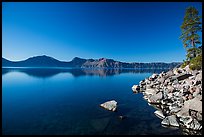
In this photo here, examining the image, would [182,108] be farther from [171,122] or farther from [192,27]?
[192,27]

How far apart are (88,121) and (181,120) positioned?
889 centimetres

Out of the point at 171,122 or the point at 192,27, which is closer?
the point at 171,122

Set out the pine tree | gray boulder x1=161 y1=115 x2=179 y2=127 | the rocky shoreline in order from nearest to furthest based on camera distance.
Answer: the rocky shoreline < gray boulder x1=161 y1=115 x2=179 y2=127 < the pine tree

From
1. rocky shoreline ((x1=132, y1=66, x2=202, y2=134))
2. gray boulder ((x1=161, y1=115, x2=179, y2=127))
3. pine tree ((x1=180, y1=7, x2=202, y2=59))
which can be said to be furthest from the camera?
pine tree ((x1=180, y1=7, x2=202, y2=59))

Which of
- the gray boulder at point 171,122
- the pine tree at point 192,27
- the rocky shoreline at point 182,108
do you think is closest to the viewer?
the rocky shoreline at point 182,108

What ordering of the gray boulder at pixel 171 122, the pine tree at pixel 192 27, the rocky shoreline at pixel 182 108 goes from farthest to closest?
the pine tree at pixel 192 27 < the gray boulder at pixel 171 122 < the rocky shoreline at pixel 182 108

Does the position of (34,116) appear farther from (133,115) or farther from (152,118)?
(152,118)

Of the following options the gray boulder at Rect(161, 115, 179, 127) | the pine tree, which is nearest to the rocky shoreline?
the gray boulder at Rect(161, 115, 179, 127)

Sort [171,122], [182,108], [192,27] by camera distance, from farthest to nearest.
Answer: [192,27] < [182,108] < [171,122]

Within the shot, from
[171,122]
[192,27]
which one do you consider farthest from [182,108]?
[192,27]

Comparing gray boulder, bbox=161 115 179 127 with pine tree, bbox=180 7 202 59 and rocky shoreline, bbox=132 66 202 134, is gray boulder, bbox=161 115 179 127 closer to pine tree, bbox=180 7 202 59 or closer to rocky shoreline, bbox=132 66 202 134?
rocky shoreline, bbox=132 66 202 134

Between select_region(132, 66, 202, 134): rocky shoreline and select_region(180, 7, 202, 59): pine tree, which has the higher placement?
select_region(180, 7, 202, 59): pine tree

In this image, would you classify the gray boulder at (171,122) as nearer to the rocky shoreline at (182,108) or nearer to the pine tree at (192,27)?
the rocky shoreline at (182,108)

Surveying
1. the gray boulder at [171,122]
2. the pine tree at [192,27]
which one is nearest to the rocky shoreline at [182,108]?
the gray boulder at [171,122]
